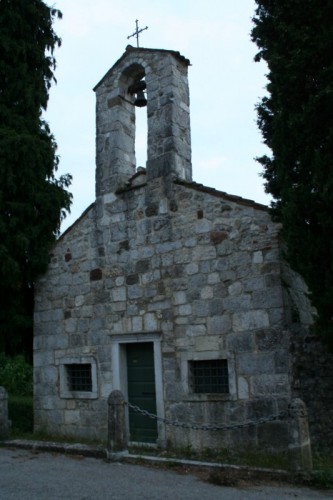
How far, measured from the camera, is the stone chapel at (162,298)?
7.97 meters

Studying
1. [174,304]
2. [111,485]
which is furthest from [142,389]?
[111,485]

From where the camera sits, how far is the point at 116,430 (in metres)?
7.23

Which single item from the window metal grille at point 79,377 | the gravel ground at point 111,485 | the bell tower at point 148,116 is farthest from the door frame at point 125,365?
the bell tower at point 148,116

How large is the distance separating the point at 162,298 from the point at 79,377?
2.41 metres

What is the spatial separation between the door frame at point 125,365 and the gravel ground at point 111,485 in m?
1.68

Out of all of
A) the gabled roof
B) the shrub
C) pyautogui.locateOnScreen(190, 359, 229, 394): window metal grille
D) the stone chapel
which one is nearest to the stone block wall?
the stone chapel

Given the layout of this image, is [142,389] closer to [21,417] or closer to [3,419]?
[3,419]

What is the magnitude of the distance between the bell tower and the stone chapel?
0.08ft

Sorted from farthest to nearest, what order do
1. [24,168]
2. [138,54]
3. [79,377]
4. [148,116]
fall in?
[24,168]
[79,377]
[138,54]
[148,116]

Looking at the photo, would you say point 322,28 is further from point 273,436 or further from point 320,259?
point 273,436

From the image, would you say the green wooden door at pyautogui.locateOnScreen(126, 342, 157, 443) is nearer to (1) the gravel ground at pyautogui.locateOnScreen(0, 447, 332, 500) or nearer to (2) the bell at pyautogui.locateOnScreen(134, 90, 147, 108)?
(1) the gravel ground at pyautogui.locateOnScreen(0, 447, 332, 500)

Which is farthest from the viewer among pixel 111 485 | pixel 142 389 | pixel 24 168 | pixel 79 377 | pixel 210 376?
pixel 24 168

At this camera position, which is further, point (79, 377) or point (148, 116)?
point (79, 377)

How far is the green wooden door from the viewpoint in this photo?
29.6 feet
